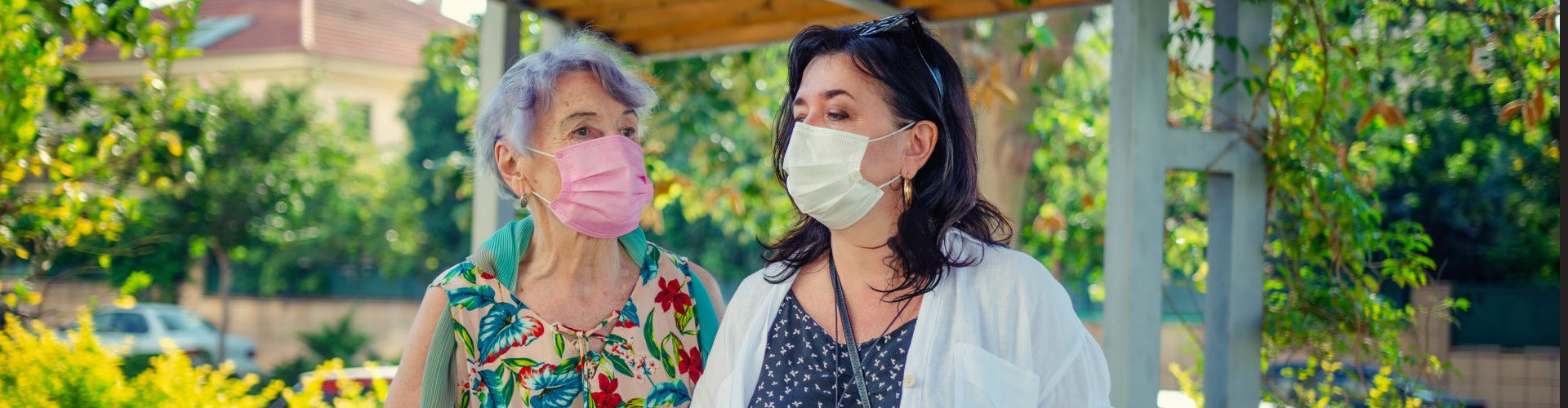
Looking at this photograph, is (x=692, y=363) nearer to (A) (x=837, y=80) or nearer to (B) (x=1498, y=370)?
(A) (x=837, y=80)

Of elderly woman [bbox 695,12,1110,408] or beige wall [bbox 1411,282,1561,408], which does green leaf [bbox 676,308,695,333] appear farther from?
beige wall [bbox 1411,282,1561,408]

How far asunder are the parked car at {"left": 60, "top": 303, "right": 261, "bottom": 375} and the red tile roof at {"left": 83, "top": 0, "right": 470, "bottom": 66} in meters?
7.81

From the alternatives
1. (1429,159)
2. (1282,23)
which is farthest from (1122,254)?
(1429,159)

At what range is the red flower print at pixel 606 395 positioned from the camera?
2.21m

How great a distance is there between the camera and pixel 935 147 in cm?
177

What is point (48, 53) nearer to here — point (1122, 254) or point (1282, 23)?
point (1122, 254)

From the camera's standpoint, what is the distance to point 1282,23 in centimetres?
334

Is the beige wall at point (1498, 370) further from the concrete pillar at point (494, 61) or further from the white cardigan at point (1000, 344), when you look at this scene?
the white cardigan at point (1000, 344)

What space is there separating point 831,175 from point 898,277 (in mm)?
196

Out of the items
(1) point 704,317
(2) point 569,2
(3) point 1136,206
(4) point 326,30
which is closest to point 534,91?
(1) point 704,317

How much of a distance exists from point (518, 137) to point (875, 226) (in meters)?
0.83

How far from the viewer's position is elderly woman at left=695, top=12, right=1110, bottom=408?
164cm

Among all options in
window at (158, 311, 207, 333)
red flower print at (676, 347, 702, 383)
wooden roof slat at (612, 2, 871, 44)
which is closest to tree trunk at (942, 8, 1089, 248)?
wooden roof slat at (612, 2, 871, 44)

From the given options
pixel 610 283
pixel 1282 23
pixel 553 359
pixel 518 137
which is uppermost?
pixel 1282 23
